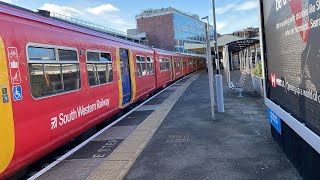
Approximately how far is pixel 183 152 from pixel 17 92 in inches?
126

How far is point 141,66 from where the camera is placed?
14.8 m

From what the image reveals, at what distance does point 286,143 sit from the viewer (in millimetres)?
5570

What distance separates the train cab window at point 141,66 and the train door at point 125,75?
1.75 m

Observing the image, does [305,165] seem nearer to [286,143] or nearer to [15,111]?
[286,143]

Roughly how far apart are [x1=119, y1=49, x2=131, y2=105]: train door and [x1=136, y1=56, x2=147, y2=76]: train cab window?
175cm

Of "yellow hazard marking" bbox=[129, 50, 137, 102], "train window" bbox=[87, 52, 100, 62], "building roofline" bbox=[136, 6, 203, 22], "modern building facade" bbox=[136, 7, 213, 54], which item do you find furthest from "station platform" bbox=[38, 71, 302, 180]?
"building roofline" bbox=[136, 6, 203, 22]

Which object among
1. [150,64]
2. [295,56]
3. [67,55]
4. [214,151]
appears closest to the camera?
[295,56]

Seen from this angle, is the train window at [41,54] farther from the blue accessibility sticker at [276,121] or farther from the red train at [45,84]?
the blue accessibility sticker at [276,121]

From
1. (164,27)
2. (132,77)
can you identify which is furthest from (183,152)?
(164,27)

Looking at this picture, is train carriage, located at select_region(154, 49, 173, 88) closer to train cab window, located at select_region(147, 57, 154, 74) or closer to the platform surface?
train cab window, located at select_region(147, 57, 154, 74)

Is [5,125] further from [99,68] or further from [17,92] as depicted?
[99,68]

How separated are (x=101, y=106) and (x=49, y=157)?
2.14 meters

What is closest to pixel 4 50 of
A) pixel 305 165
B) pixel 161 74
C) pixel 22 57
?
pixel 22 57

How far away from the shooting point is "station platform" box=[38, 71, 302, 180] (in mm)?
5348
